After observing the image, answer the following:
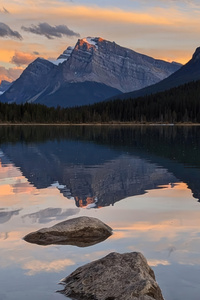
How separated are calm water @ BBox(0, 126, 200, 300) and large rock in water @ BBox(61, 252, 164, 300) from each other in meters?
0.57

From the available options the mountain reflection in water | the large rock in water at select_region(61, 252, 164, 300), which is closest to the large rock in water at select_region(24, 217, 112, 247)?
the large rock in water at select_region(61, 252, 164, 300)

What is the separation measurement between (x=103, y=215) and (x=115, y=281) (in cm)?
987

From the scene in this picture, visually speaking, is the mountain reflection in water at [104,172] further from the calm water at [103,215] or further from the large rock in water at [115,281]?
the large rock in water at [115,281]

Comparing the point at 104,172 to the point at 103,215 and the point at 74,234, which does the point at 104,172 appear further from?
the point at 74,234

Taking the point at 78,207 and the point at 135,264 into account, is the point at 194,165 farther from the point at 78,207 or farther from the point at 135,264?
the point at 135,264

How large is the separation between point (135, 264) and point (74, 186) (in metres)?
18.7

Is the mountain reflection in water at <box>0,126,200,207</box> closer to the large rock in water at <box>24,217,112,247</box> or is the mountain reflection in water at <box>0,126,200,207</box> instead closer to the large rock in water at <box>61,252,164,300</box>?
the large rock in water at <box>24,217,112,247</box>

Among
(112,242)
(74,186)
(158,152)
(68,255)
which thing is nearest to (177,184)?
(74,186)

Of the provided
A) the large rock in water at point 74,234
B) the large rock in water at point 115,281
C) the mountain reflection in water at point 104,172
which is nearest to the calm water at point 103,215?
the mountain reflection in water at point 104,172

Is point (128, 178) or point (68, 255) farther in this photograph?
point (128, 178)

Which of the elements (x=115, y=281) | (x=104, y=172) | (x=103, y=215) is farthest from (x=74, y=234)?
(x=104, y=172)

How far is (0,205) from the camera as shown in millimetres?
23781

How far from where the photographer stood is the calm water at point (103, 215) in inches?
518

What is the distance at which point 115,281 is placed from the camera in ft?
38.4
